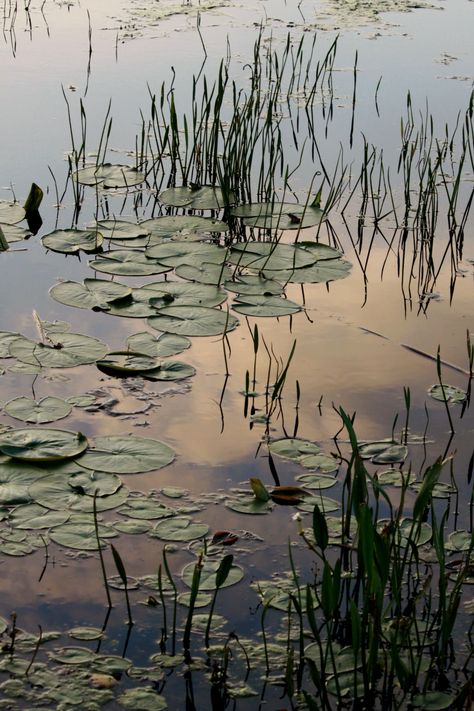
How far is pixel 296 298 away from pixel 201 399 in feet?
2.81

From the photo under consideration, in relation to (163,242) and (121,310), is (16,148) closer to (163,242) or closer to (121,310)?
(163,242)

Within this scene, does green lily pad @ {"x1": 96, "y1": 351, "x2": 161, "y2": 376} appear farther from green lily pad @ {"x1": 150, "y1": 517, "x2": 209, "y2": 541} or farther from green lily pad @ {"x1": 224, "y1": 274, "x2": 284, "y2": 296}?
green lily pad @ {"x1": 150, "y1": 517, "x2": 209, "y2": 541}

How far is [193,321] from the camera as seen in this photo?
3.53 meters

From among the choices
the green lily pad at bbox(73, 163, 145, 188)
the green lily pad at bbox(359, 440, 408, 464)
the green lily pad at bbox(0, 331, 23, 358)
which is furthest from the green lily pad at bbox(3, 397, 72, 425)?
the green lily pad at bbox(73, 163, 145, 188)

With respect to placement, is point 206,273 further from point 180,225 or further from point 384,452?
point 384,452

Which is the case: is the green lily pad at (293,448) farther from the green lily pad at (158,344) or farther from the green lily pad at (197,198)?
the green lily pad at (197,198)

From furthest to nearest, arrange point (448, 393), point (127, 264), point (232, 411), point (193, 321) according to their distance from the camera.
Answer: point (127, 264), point (193, 321), point (448, 393), point (232, 411)

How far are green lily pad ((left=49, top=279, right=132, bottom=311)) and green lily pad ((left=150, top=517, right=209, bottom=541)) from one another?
127cm

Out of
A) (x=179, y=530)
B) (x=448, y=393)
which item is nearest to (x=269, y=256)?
(x=448, y=393)

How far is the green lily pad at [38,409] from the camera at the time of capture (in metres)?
2.89

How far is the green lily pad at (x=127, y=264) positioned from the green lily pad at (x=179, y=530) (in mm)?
1532

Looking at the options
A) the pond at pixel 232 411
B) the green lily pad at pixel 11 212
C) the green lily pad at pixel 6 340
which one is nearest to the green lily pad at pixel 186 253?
the pond at pixel 232 411

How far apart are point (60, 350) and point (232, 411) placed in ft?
2.01

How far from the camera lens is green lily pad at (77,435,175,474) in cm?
269
